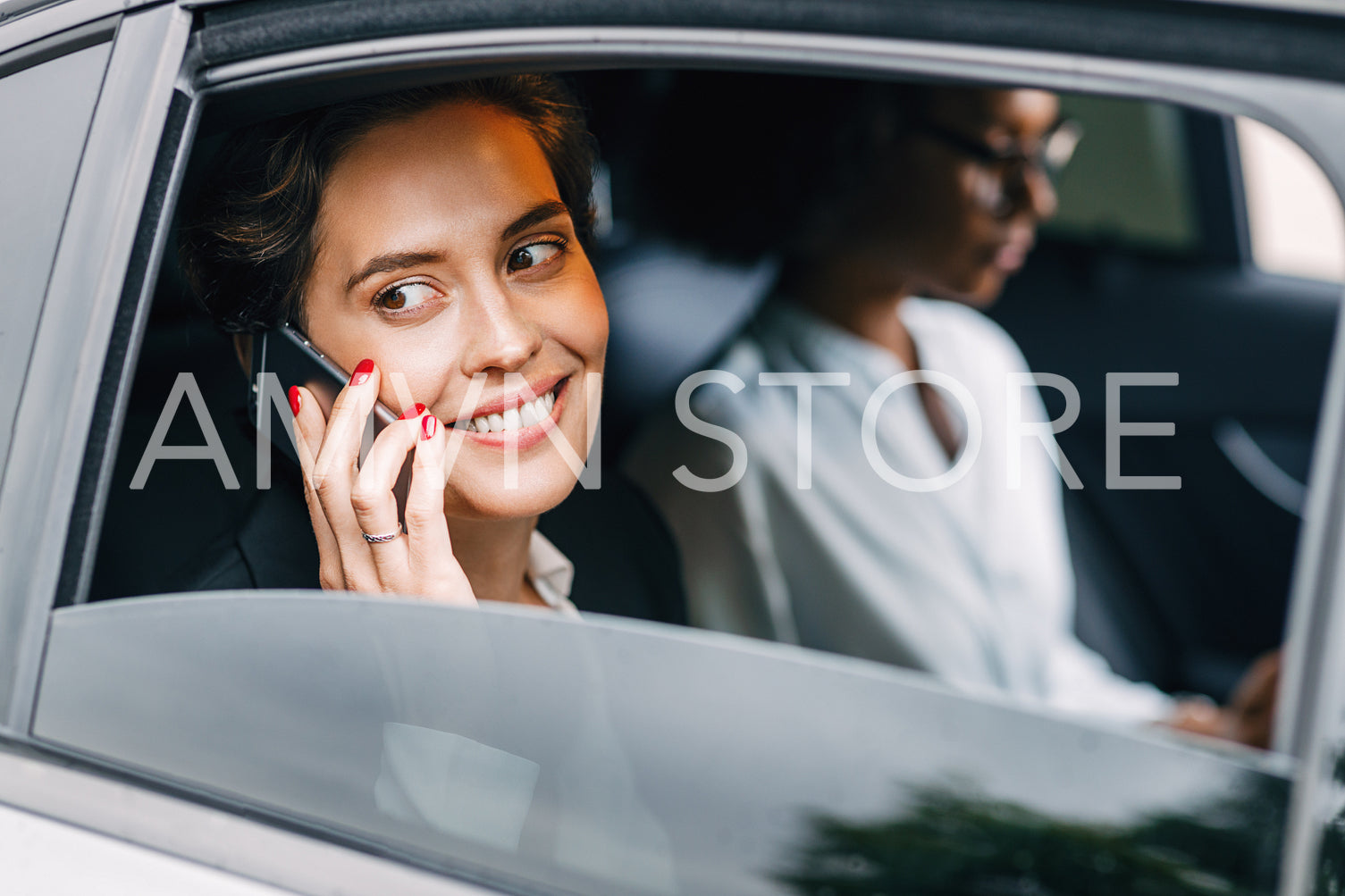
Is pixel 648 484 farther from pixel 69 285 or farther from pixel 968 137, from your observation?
pixel 968 137

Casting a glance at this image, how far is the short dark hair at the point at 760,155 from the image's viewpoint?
2525 mm

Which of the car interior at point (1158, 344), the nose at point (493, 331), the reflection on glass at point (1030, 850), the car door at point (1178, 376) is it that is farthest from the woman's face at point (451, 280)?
the car door at point (1178, 376)

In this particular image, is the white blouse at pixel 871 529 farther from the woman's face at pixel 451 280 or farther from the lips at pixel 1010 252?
the woman's face at pixel 451 280

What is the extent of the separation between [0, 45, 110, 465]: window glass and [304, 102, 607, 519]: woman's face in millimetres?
240

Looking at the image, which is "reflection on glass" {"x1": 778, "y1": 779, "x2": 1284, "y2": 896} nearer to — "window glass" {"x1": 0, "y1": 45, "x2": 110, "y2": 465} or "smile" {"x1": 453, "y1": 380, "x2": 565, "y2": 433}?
"smile" {"x1": 453, "y1": 380, "x2": 565, "y2": 433}

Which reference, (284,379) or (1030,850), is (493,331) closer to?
(284,379)

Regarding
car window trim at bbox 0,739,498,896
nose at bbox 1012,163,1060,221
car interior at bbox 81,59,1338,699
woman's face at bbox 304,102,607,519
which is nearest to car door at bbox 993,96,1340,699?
car interior at bbox 81,59,1338,699

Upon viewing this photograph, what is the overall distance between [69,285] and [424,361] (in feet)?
1.11

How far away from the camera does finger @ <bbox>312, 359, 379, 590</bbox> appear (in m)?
1.09

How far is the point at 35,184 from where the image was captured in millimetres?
1114

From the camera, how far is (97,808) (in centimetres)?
104

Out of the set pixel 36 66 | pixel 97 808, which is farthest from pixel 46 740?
pixel 36 66

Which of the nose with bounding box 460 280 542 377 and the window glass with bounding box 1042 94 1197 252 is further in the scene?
the window glass with bounding box 1042 94 1197 252

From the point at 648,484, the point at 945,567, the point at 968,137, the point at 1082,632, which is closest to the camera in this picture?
the point at 648,484
